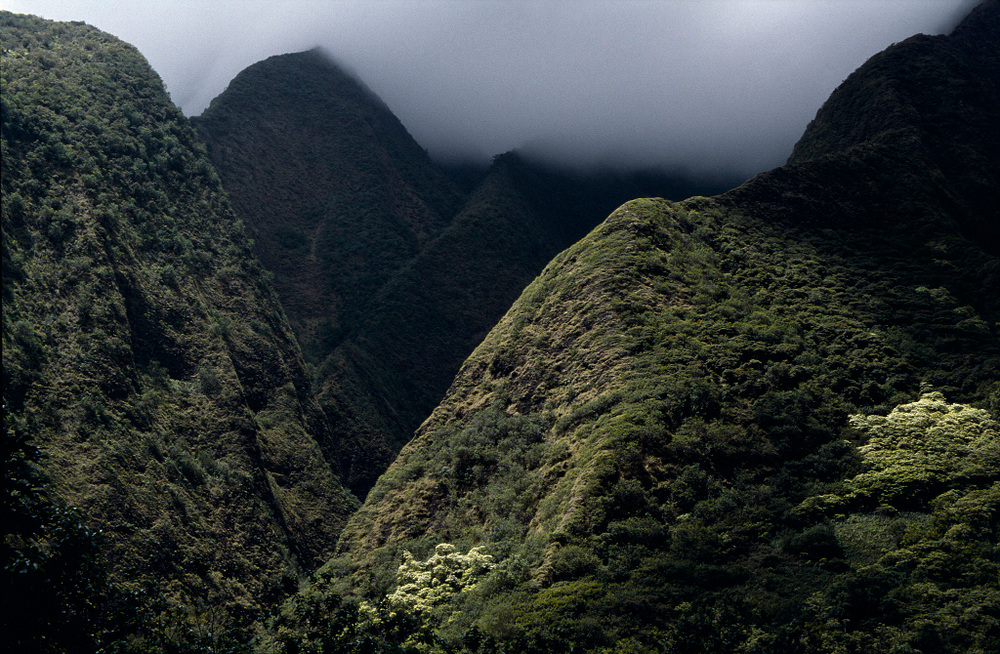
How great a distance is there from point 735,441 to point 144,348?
32359 millimetres

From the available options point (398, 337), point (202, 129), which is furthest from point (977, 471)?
point (202, 129)

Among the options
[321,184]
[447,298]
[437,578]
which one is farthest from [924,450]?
[321,184]

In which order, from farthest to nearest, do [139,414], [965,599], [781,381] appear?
1. [139,414]
2. [781,381]
3. [965,599]

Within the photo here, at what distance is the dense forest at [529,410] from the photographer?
17469 millimetres

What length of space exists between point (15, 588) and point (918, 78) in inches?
2124

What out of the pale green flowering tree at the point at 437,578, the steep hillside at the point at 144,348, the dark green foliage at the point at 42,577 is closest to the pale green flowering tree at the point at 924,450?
the pale green flowering tree at the point at 437,578

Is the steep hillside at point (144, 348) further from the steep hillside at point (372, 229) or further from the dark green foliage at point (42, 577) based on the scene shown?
the dark green foliage at point (42, 577)

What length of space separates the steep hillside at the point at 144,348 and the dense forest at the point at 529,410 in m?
0.20

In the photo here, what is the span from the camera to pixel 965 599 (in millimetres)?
16766

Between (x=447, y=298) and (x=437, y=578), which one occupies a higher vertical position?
(x=447, y=298)

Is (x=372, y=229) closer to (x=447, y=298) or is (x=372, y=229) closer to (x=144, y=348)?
(x=447, y=298)

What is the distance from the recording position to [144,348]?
42344 mm

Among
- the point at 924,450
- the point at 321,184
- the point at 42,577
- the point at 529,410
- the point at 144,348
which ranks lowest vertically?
the point at 924,450

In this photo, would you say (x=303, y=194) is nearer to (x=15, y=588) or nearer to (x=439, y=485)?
(x=439, y=485)
